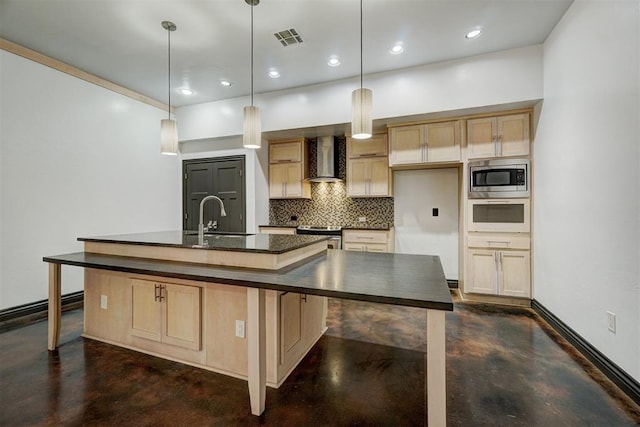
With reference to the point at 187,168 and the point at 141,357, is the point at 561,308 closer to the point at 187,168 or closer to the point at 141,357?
the point at 141,357

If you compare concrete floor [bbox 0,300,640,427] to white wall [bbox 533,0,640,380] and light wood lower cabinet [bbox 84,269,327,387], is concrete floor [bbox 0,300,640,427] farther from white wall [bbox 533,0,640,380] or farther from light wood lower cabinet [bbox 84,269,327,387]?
white wall [bbox 533,0,640,380]

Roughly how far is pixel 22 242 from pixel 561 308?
560 centimetres

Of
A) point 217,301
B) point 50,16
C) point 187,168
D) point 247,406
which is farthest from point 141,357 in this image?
point 187,168

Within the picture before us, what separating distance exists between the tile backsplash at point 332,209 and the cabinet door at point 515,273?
5.22 ft

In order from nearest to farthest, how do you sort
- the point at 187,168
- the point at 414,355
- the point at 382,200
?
the point at 414,355 → the point at 382,200 → the point at 187,168

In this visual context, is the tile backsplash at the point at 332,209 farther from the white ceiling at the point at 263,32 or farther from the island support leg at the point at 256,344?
the island support leg at the point at 256,344

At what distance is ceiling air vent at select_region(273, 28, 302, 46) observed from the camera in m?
2.82

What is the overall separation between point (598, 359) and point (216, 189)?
197 inches

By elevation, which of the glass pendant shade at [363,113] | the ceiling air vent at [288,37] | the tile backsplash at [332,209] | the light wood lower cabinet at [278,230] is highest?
the ceiling air vent at [288,37]

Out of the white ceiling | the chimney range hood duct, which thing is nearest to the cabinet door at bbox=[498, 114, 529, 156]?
the white ceiling

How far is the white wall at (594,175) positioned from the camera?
1792 mm

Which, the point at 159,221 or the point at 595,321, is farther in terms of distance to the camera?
the point at 159,221

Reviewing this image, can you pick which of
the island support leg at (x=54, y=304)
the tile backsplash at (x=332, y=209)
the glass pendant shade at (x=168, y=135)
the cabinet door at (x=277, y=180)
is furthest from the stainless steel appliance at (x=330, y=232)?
the island support leg at (x=54, y=304)

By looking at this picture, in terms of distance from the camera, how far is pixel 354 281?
1.56 meters
